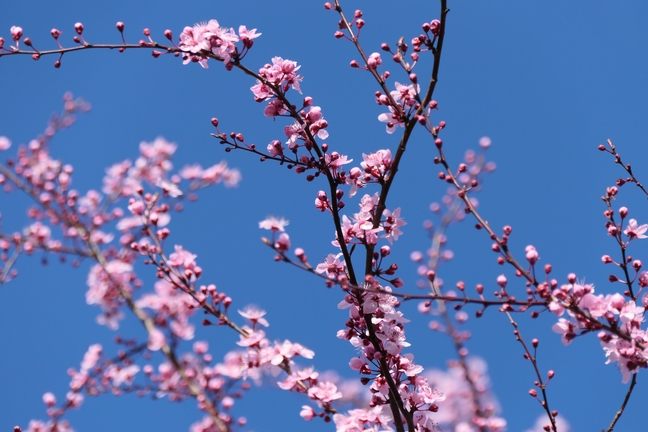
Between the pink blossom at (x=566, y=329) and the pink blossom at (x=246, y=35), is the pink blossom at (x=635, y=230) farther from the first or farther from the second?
the pink blossom at (x=246, y=35)

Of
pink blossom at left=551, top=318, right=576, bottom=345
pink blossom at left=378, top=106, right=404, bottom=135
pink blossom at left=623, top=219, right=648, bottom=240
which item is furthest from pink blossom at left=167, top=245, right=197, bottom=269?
pink blossom at left=623, top=219, right=648, bottom=240

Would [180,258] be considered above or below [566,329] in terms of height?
above

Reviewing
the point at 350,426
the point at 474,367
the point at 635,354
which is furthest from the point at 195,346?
the point at 635,354

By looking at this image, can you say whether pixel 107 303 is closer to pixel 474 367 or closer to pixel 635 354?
pixel 474 367

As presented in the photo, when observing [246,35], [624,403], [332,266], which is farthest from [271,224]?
[624,403]

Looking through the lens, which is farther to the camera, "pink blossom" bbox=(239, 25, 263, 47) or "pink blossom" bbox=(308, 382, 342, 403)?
"pink blossom" bbox=(308, 382, 342, 403)

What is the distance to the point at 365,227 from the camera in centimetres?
262

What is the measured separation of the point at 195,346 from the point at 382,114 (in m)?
5.13

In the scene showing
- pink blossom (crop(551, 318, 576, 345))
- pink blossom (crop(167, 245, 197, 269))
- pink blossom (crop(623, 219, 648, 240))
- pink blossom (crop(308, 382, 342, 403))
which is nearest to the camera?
pink blossom (crop(551, 318, 576, 345))

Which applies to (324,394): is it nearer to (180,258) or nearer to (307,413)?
(307,413)

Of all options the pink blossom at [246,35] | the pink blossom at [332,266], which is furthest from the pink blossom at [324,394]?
the pink blossom at [246,35]

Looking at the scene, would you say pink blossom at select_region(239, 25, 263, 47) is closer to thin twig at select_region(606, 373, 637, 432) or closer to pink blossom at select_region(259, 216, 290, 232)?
pink blossom at select_region(259, 216, 290, 232)

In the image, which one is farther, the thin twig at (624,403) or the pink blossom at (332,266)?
the pink blossom at (332,266)

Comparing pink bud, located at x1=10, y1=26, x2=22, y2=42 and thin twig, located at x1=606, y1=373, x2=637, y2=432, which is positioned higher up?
pink bud, located at x1=10, y1=26, x2=22, y2=42
